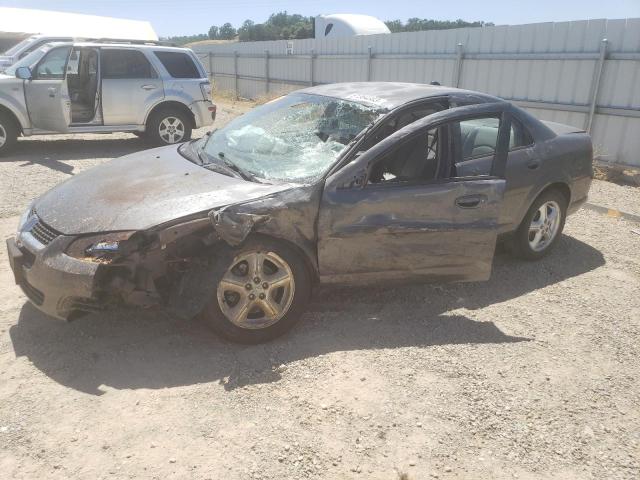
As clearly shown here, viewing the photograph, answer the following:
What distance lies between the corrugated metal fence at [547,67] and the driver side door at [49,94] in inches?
295

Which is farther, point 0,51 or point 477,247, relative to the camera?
point 0,51

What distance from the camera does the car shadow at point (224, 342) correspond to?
10.4 feet

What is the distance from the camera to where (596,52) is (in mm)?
8711

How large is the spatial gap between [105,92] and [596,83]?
27.0ft

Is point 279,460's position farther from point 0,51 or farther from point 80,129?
point 0,51

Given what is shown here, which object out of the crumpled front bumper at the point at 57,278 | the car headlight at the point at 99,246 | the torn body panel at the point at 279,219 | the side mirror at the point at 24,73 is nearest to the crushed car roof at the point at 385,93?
the torn body panel at the point at 279,219

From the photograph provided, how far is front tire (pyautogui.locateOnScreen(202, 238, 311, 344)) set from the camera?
10.8ft

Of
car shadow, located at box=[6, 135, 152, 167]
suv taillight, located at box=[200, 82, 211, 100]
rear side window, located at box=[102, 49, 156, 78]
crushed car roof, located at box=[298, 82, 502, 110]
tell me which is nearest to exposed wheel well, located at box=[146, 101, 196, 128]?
suv taillight, located at box=[200, 82, 211, 100]

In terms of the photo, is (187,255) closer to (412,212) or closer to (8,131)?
(412,212)

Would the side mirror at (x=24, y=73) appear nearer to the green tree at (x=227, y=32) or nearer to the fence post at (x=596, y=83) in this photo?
the fence post at (x=596, y=83)

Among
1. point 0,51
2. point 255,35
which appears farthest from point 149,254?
point 255,35

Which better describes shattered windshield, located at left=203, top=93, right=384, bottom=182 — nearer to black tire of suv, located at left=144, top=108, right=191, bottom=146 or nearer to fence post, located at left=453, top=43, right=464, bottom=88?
black tire of suv, located at left=144, top=108, right=191, bottom=146

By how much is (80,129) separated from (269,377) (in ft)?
26.2

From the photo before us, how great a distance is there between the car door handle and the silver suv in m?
7.54
